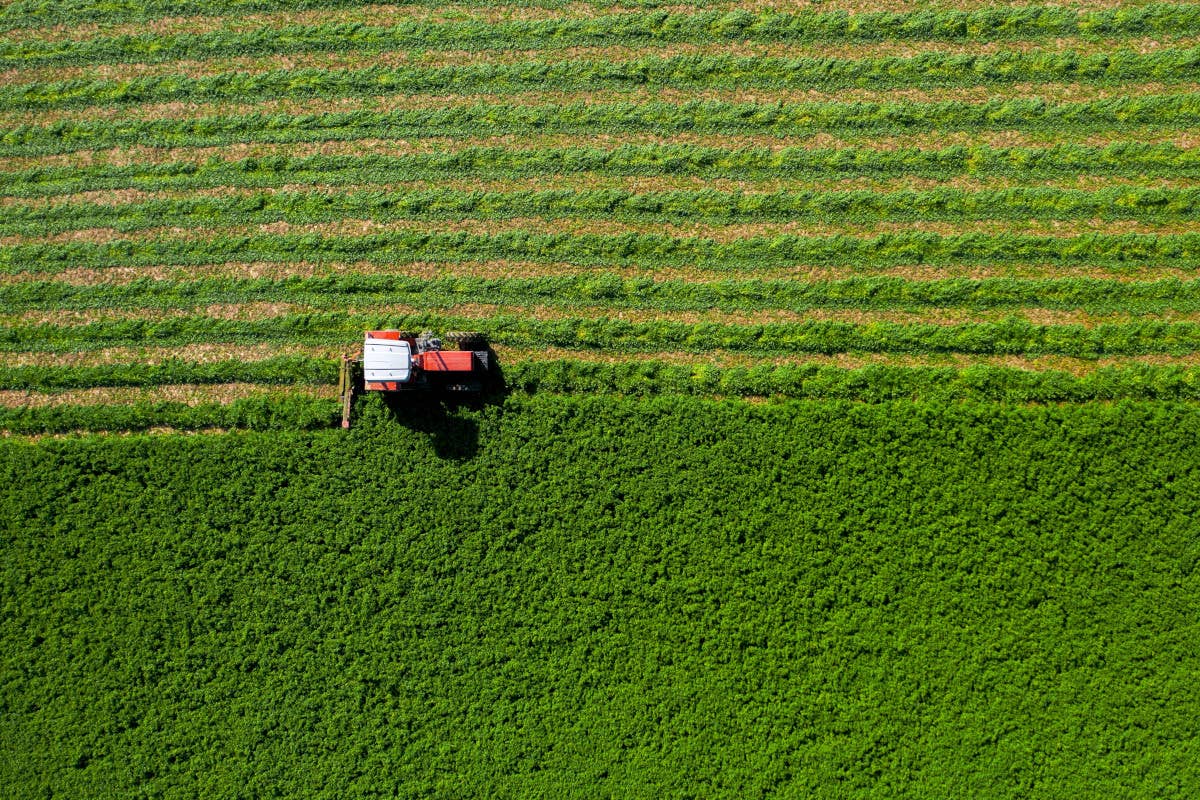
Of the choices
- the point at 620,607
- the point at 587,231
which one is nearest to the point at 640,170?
the point at 587,231

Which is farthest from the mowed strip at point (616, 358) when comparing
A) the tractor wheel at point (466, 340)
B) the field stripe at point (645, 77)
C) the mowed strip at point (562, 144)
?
the field stripe at point (645, 77)

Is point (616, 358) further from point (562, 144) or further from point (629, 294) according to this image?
point (562, 144)

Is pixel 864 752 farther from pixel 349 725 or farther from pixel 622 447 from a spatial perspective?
pixel 349 725

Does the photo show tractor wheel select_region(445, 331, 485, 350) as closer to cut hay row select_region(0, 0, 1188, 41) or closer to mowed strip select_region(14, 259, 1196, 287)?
mowed strip select_region(14, 259, 1196, 287)

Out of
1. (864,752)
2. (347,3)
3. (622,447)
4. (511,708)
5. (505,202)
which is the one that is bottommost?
(864,752)

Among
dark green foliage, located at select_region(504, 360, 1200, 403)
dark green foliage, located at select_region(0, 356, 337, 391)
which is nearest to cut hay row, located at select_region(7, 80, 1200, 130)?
dark green foliage, located at select_region(0, 356, 337, 391)

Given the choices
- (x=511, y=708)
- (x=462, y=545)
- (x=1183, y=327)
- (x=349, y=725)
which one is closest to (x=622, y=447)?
(x=462, y=545)
